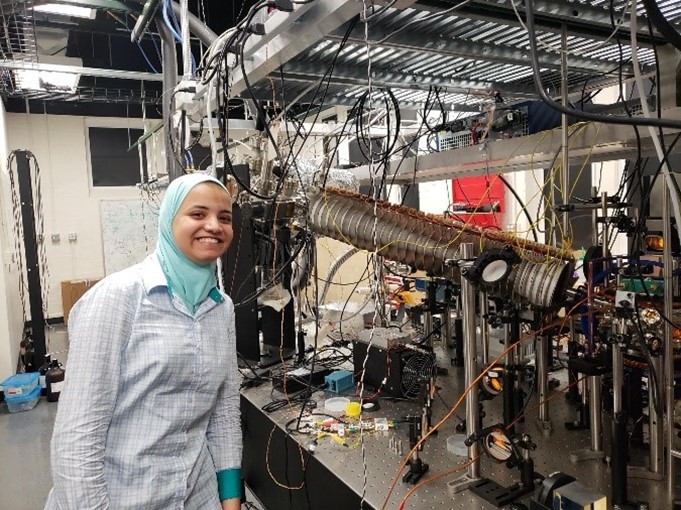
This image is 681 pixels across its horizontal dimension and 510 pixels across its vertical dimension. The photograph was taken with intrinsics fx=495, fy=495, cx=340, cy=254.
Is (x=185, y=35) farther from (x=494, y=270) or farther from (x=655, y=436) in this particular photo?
(x=655, y=436)

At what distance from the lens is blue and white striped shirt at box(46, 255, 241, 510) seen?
42.8 inches

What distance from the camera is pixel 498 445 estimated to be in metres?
1.47

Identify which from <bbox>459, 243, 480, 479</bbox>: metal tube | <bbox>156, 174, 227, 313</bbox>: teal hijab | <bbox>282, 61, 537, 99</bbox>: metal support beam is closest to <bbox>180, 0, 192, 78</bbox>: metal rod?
<bbox>282, 61, 537, 99</bbox>: metal support beam

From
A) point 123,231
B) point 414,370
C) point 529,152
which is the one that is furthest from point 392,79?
point 123,231

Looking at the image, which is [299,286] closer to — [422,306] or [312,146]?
[422,306]

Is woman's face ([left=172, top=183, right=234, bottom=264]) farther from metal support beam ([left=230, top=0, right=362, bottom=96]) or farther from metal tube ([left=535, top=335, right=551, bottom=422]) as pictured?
metal tube ([left=535, top=335, right=551, bottom=422])

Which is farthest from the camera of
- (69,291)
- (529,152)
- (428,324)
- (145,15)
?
(69,291)

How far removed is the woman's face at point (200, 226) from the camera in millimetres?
1240

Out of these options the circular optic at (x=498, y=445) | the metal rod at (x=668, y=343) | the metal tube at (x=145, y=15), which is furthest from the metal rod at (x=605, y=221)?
the metal tube at (x=145, y=15)

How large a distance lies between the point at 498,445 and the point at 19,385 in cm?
396

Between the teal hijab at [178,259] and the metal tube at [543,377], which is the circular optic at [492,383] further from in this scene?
the teal hijab at [178,259]

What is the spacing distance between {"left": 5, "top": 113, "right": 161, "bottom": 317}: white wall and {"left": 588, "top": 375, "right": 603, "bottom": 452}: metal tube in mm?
7343

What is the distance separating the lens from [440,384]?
2.38m

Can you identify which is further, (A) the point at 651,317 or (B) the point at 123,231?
(B) the point at 123,231
